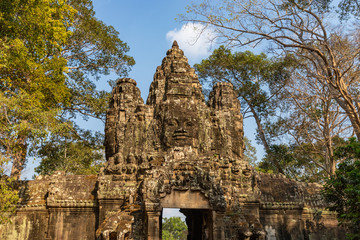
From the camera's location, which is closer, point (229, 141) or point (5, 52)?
point (5, 52)

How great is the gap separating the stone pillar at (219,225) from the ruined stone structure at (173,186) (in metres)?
0.03

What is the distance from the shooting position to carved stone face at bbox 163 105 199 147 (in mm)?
12562

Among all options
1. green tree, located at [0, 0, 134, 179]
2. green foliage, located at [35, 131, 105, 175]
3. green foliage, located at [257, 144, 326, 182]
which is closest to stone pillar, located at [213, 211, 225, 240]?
green tree, located at [0, 0, 134, 179]

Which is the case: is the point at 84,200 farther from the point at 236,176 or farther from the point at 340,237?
the point at 340,237

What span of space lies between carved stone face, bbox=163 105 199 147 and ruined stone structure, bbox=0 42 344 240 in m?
0.04

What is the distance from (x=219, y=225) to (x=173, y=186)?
1.75 m

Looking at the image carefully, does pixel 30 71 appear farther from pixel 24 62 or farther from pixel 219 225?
pixel 219 225

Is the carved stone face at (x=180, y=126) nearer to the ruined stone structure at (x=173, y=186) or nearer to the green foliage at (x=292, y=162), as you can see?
the ruined stone structure at (x=173, y=186)

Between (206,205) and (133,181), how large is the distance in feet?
10.5

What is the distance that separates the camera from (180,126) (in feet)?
41.8

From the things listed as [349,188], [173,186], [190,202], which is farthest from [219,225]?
[349,188]

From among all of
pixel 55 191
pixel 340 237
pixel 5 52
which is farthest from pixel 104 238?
pixel 340 237

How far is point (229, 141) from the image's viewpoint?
44.3ft

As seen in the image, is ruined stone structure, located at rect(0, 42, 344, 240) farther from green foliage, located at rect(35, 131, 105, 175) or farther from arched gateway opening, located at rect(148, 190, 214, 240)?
green foliage, located at rect(35, 131, 105, 175)
